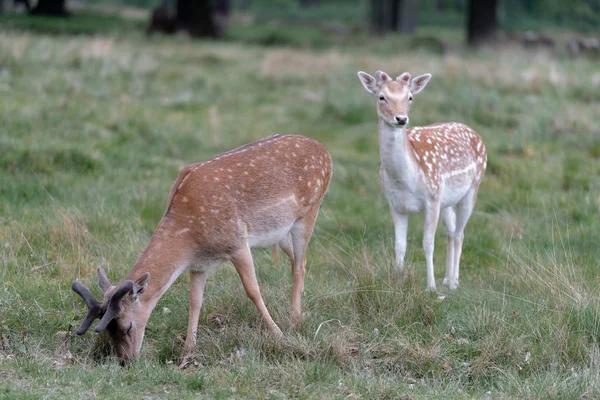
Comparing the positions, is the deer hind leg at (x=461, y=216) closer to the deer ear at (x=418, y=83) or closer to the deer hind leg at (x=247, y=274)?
the deer ear at (x=418, y=83)

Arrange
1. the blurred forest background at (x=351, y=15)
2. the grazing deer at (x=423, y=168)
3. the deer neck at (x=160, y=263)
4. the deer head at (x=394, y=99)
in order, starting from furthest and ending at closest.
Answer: the blurred forest background at (x=351, y=15), the grazing deer at (x=423, y=168), the deer head at (x=394, y=99), the deer neck at (x=160, y=263)

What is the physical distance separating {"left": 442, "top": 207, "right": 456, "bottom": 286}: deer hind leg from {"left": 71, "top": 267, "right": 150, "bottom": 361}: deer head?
306 cm

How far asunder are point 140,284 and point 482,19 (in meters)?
23.7

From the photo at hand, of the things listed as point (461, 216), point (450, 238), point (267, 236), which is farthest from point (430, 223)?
point (267, 236)

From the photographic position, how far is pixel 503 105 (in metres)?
15.2

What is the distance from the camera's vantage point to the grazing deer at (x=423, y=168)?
7602 mm

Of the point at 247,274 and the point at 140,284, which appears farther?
the point at 247,274

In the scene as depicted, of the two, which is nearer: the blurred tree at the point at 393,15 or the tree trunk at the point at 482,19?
the tree trunk at the point at 482,19

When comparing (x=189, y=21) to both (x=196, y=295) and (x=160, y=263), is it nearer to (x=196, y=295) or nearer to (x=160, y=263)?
(x=196, y=295)

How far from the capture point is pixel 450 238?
28.3ft

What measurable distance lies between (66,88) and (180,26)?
12.1m

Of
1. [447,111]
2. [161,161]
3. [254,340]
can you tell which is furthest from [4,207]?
[447,111]

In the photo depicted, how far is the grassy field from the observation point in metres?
6.19

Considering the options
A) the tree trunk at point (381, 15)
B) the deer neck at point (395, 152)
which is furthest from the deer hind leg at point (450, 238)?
the tree trunk at point (381, 15)
